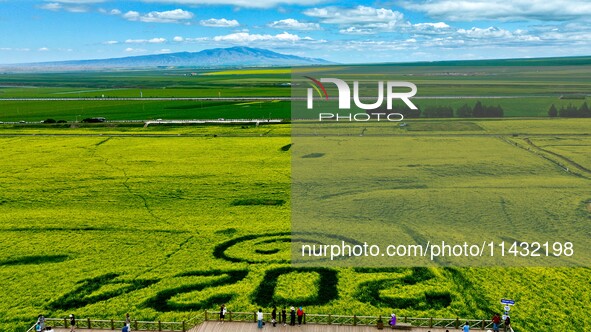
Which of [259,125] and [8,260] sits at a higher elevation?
[259,125]

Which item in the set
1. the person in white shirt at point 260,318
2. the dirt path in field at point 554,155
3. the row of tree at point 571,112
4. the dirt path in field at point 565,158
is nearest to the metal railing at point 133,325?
the person in white shirt at point 260,318

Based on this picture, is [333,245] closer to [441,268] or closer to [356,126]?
[441,268]

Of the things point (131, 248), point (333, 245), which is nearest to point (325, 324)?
point (333, 245)

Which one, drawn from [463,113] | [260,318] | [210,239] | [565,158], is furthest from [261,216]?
[463,113]

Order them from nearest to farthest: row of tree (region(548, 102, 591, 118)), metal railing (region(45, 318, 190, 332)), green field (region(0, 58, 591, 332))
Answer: metal railing (region(45, 318, 190, 332))
green field (region(0, 58, 591, 332))
row of tree (region(548, 102, 591, 118))

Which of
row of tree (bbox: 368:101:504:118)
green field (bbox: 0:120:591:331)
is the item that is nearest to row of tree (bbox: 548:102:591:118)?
row of tree (bbox: 368:101:504:118)

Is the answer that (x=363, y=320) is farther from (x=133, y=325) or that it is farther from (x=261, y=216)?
(x=261, y=216)

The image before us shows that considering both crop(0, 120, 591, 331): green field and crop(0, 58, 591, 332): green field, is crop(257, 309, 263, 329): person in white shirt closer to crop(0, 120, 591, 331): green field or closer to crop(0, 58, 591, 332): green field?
crop(0, 120, 591, 331): green field

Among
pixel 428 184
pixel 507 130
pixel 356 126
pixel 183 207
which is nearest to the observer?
pixel 183 207
